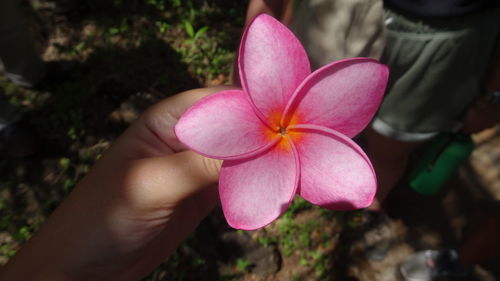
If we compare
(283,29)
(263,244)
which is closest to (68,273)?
(283,29)

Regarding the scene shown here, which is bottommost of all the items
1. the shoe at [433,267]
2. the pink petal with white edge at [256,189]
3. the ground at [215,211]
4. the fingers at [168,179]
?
the shoe at [433,267]

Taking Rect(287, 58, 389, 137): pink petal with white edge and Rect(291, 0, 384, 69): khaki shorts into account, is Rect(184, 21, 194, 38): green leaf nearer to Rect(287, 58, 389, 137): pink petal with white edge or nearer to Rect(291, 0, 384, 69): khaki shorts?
Rect(291, 0, 384, 69): khaki shorts

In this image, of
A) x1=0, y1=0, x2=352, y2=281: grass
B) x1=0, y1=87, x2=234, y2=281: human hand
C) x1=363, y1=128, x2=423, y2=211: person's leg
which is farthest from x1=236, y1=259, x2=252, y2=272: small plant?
x1=0, y1=87, x2=234, y2=281: human hand

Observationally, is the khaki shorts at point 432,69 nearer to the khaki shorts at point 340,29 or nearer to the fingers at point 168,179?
the khaki shorts at point 340,29

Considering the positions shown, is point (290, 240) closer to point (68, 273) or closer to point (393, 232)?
point (393, 232)

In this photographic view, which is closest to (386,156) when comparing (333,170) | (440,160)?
(440,160)

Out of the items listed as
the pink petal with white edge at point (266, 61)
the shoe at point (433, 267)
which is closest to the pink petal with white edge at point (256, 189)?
the pink petal with white edge at point (266, 61)
